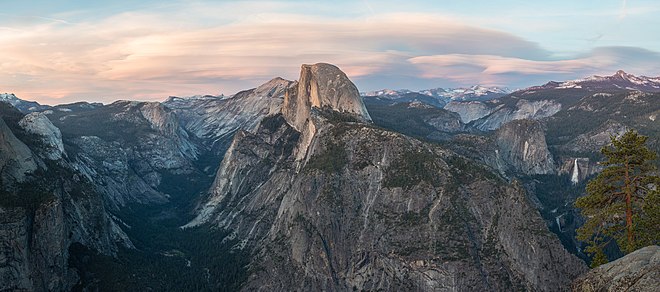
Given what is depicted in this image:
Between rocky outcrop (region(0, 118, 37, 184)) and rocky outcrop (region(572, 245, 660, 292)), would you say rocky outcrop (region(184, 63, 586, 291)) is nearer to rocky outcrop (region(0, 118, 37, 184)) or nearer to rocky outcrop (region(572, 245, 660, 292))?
rocky outcrop (region(0, 118, 37, 184))

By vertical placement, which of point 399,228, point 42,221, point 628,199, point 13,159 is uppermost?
point 628,199

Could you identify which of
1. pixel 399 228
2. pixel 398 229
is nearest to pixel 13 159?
pixel 398 229

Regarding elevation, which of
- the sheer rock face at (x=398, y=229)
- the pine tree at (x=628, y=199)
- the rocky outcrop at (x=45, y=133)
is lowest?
the sheer rock face at (x=398, y=229)

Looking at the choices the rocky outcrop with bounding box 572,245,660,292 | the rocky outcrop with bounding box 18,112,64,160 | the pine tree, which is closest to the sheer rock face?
the rocky outcrop with bounding box 18,112,64,160

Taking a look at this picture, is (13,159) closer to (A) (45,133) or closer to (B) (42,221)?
(B) (42,221)

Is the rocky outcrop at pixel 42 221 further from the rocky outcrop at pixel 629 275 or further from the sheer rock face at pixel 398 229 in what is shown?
the rocky outcrop at pixel 629 275

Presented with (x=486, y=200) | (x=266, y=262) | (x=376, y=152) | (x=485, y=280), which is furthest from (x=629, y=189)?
(x=266, y=262)

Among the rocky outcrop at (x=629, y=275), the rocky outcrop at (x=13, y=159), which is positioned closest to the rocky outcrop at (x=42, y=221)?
the rocky outcrop at (x=13, y=159)
